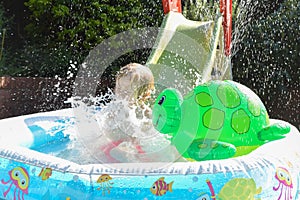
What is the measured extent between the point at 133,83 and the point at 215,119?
57cm

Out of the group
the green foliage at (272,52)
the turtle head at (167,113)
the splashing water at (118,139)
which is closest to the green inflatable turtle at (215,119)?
the turtle head at (167,113)

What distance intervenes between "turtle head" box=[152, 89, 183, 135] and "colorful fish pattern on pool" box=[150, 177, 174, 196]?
53 cm

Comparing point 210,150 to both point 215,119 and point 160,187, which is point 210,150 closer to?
point 215,119

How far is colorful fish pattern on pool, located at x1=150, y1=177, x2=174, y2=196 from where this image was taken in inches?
82.2

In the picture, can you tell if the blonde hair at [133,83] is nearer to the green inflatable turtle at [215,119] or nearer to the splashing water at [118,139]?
the splashing water at [118,139]

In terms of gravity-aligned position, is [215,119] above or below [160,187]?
above

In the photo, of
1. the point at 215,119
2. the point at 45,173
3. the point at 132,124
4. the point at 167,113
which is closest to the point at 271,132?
the point at 215,119

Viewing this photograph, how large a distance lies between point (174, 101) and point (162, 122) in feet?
0.40

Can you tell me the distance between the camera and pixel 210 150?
2.44 m

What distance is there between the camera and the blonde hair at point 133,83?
2887 millimetres

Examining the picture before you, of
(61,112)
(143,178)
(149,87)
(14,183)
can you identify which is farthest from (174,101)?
(61,112)

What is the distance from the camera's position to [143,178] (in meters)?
2.10

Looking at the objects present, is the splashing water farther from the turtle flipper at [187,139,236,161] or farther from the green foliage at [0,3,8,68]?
the green foliage at [0,3,8,68]

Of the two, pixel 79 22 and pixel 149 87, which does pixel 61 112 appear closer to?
pixel 149 87
